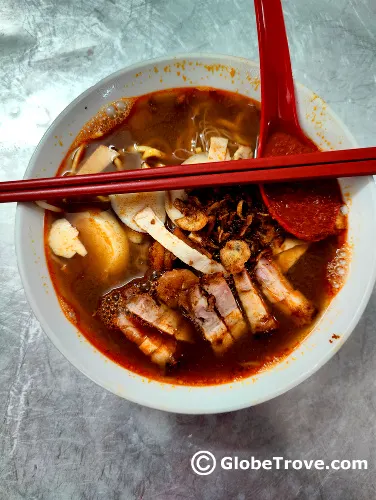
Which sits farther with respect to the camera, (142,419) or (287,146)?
(142,419)

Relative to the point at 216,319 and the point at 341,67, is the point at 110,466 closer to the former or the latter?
the point at 216,319

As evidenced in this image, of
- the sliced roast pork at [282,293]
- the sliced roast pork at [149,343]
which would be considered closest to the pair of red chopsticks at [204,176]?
the sliced roast pork at [282,293]

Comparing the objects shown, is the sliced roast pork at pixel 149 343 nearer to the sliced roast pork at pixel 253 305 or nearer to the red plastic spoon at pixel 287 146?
the sliced roast pork at pixel 253 305

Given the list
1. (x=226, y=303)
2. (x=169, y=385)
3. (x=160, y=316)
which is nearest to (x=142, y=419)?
A: (x=169, y=385)

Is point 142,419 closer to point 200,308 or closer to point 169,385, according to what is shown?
point 169,385

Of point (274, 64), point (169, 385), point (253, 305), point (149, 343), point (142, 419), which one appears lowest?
point (142, 419)

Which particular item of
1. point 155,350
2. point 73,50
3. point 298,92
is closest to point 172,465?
point 155,350
